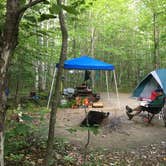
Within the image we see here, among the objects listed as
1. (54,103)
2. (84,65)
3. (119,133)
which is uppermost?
(84,65)

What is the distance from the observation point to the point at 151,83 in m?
8.66

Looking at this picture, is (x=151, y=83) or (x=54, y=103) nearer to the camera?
(x=54, y=103)

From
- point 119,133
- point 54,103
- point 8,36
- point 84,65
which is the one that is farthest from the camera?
point 84,65

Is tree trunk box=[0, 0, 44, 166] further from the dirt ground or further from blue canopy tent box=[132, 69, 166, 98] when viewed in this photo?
blue canopy tent box=[132, 69, 166, 98]

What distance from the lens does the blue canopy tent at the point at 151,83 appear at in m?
7.84

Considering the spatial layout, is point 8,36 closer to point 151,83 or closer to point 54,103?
point 54,103

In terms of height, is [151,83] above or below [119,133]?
above

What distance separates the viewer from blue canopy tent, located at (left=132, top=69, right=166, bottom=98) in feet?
25.7

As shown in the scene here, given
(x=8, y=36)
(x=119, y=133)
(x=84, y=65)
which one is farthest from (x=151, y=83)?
(x=8, y=36)

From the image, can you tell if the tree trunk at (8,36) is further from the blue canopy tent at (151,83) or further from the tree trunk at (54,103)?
the blue canopy tent at (151,83)

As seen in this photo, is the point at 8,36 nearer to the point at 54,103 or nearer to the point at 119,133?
the point at 54,103

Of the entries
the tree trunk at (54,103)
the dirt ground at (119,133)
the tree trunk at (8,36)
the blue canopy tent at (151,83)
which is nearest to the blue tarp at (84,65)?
the blue canopy tent at (151,83)

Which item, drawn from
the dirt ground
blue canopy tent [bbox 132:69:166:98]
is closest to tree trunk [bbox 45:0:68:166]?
the dirt ground

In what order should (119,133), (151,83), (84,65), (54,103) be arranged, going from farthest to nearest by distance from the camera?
(84,65) → (151,83) → (119,133) → (54,103)
